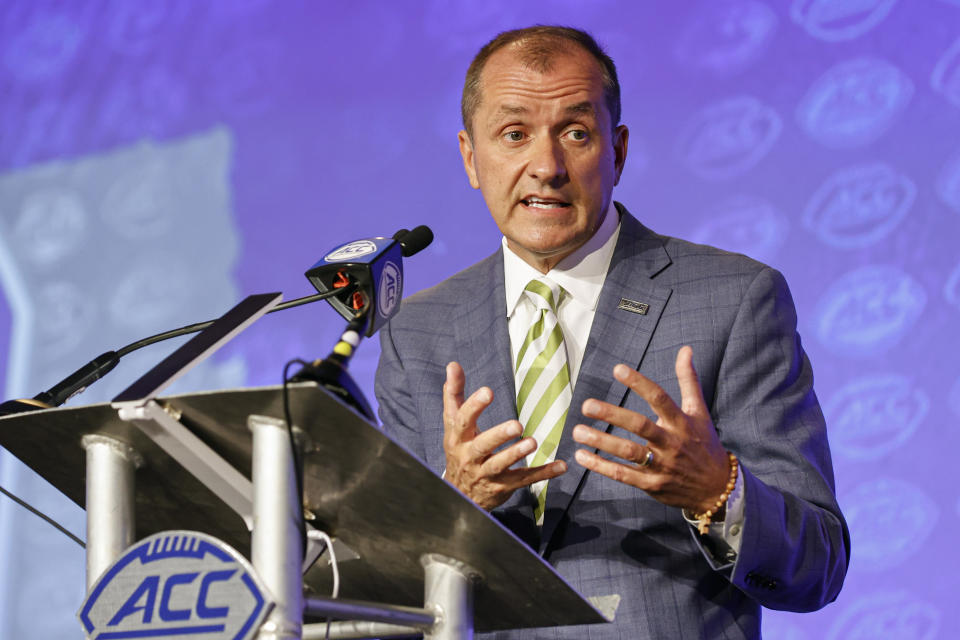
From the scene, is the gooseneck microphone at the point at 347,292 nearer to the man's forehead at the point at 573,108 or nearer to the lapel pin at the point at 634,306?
the lapel pin at the point at 634,306

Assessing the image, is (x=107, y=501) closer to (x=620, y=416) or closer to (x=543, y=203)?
(x=620, y=416)

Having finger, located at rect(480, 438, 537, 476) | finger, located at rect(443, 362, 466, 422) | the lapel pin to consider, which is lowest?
finger, located at rect(480, 438, 537, 476)

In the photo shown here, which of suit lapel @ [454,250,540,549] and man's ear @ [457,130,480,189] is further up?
man's ear @ [457,130,480,189]

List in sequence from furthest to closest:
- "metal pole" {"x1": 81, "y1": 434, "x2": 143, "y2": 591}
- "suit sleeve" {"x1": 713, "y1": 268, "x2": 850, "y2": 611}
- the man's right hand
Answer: "suit sleeve" {"x1": 713, "y1": 268, "x2": 850, "y2": 611} → the man's right hand → "metal pole" {"x1": 81, "y1": 434, "x2": 143, "y2": 591}

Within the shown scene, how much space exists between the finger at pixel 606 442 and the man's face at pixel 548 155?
0.77 meters

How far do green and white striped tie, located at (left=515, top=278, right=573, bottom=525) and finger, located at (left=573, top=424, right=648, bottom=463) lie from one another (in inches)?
18.2

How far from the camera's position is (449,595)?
1.17 m

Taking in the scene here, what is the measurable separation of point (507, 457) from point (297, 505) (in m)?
A: 0.41

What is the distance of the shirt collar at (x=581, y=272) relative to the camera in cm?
203

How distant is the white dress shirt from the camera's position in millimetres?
1979

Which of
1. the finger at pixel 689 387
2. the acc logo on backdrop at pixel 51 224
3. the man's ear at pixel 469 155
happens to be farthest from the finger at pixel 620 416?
the acc logo on backdrop at pixel 51 224

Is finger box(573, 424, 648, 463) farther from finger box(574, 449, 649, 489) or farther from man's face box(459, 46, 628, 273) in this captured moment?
man's face box(459, 46, 628, 273)

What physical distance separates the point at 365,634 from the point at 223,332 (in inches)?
14.9

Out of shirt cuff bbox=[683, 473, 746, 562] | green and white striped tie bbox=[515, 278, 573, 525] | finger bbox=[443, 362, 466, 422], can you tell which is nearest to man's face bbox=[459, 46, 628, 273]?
green and white striped tie bbox=[515, 278, 573, 525]
